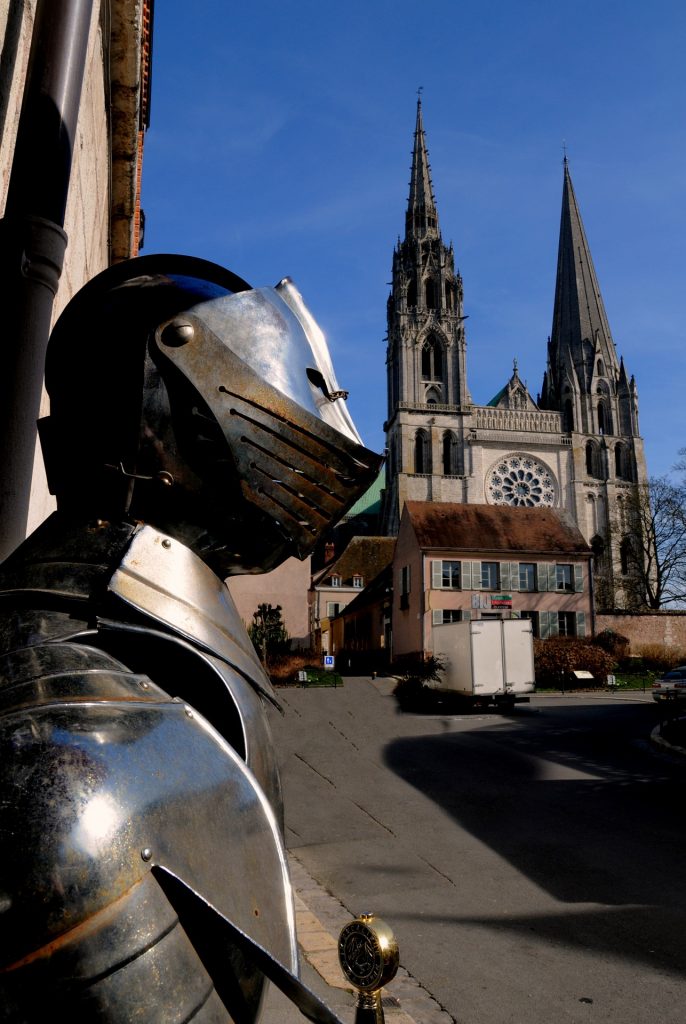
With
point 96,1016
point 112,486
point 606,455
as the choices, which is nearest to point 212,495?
point 112,486

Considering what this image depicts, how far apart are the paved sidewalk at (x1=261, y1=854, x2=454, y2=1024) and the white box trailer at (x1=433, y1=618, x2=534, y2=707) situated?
664 inches

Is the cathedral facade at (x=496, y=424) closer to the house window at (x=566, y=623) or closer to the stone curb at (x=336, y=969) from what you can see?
the house window at (x=566, y=623)

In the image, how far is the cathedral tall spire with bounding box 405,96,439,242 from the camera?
Result: 7500 centimetres

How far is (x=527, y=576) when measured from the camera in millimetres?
33469

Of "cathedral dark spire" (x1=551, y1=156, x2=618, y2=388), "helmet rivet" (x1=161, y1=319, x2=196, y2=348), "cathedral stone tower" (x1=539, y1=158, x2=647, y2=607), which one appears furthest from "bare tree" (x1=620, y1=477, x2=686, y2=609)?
"helmet rivet" (x1=161, y1=319, x2=196, y2=348)

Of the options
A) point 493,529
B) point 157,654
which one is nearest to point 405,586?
point 493,529

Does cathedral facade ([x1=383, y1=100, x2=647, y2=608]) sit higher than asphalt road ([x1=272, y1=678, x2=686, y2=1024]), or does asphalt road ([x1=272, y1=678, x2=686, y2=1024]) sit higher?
cathedral facade ([x1=383, y1=100, x2=647, y2=608])

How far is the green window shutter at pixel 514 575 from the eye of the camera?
3297 centimetres

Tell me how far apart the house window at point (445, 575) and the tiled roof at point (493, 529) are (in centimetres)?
75

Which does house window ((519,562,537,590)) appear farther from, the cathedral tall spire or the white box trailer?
the cathedral tall spire

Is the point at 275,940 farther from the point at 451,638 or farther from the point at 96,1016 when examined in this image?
the point at 451,638

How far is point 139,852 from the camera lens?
88cm

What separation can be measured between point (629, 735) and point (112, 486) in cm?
1756

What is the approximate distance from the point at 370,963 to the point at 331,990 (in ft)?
11.3
